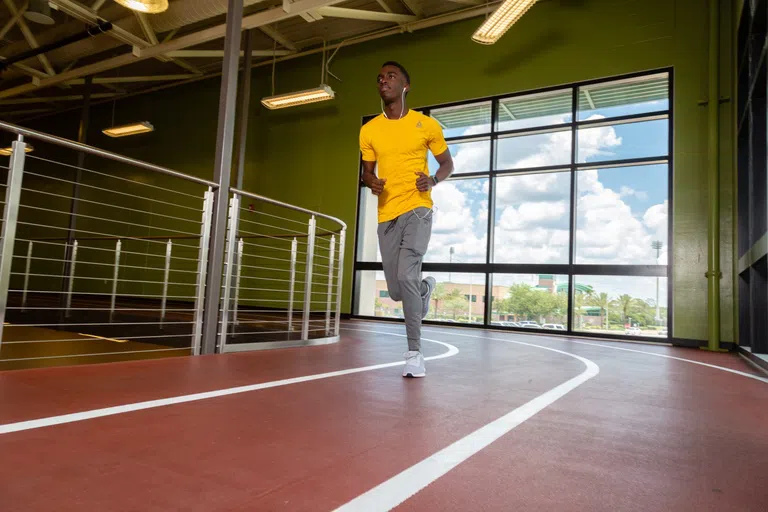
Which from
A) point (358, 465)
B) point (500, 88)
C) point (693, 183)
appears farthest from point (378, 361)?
point (500, 88)

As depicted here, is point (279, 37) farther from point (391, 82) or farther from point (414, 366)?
point (414, 366)

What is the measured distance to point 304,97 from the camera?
7234 mm

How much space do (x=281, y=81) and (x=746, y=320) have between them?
25.2ft

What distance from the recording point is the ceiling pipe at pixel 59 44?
22.5ft

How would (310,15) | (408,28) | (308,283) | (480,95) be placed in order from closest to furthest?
(308,283) < (310,15) < (480,95) < (408,28)

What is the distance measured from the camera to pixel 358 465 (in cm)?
108

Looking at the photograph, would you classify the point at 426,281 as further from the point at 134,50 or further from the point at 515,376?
the point at 134,50

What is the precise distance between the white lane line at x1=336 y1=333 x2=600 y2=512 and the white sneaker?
606 mm

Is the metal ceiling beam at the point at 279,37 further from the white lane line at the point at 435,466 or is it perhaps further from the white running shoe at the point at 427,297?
the white lane line at the point at 435,466

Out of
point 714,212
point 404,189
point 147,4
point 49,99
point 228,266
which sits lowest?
point 228,266

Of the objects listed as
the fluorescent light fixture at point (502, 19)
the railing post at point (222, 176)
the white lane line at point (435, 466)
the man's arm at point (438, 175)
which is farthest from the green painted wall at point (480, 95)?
the white lane line at point (435, 466)

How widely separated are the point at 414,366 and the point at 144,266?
850cm

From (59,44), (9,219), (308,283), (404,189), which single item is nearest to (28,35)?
(59,44)

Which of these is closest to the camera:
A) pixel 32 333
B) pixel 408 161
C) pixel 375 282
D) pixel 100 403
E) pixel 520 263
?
pixel 100 403
